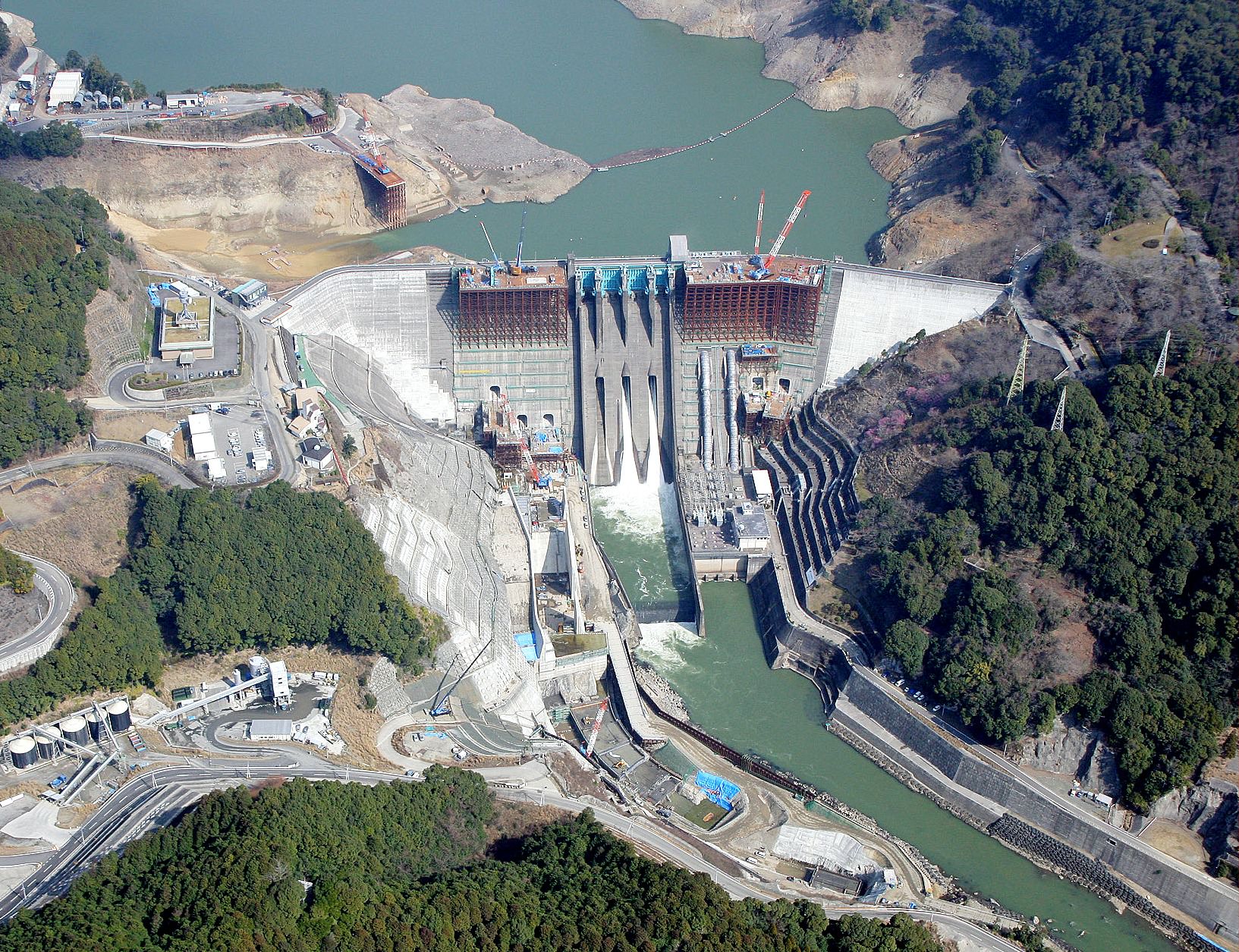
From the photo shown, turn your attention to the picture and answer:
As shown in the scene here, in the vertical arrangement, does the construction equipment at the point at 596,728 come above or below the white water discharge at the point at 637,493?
below

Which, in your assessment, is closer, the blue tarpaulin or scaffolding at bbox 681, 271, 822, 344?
the blue tarpaulin

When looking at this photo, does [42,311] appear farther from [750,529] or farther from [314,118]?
[750,529]

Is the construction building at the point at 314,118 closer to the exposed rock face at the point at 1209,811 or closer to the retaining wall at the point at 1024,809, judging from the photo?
the retaining wall at the point at 1024,809

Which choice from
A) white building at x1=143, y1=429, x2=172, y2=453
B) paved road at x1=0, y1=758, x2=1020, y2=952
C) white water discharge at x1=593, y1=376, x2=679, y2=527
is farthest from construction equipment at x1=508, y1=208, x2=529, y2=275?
paved road at x1=0, y1=758, x2=1020, y2=952

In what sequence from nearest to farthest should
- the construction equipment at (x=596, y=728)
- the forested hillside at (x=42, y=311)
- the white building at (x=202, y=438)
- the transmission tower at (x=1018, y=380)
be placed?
1. the construction equipment at (x=596, y=728)
2. the forested hillside at (x=42, y=311)
3. the white building at (x=202, y=438)
4. the transmission tower at (x=1018, y=380)

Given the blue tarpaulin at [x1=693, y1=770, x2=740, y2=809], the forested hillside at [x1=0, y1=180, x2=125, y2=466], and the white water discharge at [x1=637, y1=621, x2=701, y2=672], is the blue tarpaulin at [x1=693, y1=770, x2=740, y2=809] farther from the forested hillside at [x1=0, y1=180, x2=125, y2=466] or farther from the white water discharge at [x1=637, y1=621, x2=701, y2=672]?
the forested hillside at [x1=0, y1=180, x2=125, y2=466]

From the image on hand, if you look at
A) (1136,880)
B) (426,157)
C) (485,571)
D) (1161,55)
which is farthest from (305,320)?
(1161,55)

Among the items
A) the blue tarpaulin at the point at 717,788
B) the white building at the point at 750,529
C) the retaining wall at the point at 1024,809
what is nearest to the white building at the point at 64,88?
the white building at the point at 750,529
